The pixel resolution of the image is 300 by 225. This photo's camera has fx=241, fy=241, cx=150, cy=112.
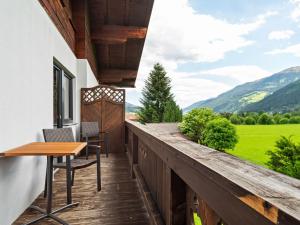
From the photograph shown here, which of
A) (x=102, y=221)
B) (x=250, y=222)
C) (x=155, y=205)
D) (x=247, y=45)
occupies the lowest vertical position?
(x=102, y=221)

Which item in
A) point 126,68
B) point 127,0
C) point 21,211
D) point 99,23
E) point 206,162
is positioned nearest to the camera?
point 206,162

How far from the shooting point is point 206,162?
2.60ft

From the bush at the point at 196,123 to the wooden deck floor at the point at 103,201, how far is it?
4.30m

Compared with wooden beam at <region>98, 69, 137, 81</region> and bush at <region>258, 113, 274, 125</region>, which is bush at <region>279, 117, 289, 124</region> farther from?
wooden beam at <region>98, 69, 137, 81</region>

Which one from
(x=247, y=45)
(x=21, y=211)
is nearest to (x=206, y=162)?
(x=21, y=211)

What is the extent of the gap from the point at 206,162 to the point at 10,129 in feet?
6.25

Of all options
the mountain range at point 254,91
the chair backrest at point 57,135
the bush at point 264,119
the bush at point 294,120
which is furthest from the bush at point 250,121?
the mountain range at point 254,91

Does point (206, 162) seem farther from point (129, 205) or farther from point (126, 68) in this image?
point (126, 68)

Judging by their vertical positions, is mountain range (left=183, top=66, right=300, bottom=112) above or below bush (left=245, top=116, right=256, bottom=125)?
above

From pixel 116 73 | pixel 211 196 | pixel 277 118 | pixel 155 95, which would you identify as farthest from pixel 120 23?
pixel 277 118

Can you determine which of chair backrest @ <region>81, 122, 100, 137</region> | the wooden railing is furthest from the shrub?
the wooden railing

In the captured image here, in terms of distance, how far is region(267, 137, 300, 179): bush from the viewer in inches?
103

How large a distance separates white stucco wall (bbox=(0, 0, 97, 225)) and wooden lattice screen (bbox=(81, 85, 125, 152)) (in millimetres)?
2524

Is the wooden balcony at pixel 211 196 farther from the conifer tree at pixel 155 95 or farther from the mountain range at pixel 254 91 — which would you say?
the mountain range at pixel 254 91
